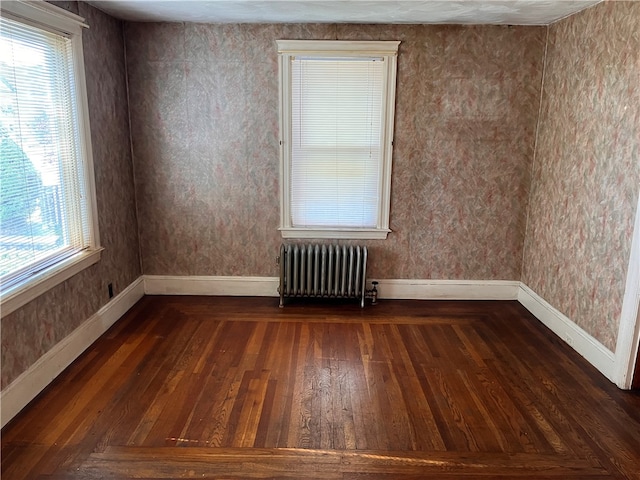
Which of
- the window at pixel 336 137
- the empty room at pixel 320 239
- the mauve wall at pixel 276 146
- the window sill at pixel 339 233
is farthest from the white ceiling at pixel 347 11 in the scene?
the window sill at pixel 339 233

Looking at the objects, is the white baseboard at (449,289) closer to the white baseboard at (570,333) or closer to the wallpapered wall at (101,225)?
the white baseboard at (570,333)

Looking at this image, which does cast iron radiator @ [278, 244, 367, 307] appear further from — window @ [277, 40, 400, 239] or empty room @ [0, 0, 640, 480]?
window @ [277, 40, 400, 239]

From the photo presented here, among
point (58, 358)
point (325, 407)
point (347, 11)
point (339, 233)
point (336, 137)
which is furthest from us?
point (339, 233)

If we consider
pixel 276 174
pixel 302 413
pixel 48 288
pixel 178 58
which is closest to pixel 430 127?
pixel 276 174

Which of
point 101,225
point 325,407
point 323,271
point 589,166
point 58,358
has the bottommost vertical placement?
point 325,407

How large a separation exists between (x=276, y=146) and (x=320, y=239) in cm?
95

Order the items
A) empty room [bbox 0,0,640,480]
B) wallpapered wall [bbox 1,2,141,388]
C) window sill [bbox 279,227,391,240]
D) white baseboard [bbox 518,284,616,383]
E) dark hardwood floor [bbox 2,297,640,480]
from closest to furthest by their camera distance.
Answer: dark hardwood floor [bbox 2,297,640,480]
empty room [bbox 0,0,640,480]
wallpapered wall [bbox 1,2,141,388]
white baseboard [bbox 518,284,616,383]
window sill [bbox 279,227,391,240]

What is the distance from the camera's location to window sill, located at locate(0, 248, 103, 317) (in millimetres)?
2479

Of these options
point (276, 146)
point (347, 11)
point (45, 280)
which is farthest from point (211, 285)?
point (347, 11)

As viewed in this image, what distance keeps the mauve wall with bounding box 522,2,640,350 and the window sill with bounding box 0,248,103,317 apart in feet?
11.8

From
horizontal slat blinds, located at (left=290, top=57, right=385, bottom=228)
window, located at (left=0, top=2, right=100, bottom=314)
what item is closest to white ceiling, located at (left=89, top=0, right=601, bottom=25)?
horizontal slat blinds, located at (left=290, top=57, right=385, bottom=228)

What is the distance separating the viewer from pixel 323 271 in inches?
163

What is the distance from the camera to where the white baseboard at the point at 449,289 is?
14.4 ft

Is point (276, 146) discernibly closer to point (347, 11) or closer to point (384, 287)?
point (347, 11)
